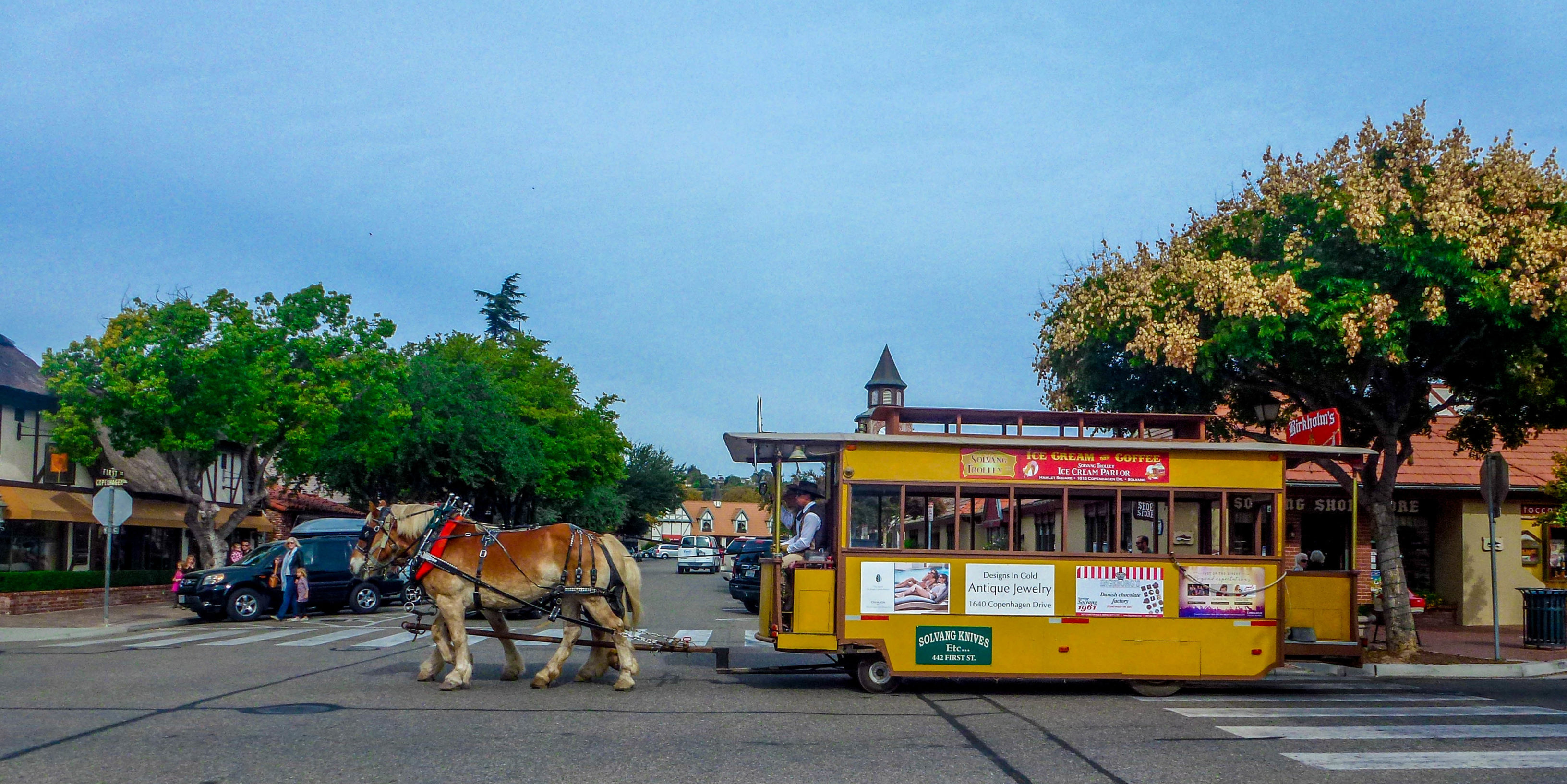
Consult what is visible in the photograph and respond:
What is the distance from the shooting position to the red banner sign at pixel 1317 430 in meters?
14.5

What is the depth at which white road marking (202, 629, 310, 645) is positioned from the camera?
18.0m

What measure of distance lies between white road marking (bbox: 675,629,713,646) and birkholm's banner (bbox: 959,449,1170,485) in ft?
23.0

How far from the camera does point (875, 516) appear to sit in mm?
12641

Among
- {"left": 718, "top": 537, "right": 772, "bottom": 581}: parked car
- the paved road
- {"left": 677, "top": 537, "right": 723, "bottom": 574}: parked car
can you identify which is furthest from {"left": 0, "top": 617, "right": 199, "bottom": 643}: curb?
{"left": 677, "top": 537, "right": 723, "bottom": 574}: parked car

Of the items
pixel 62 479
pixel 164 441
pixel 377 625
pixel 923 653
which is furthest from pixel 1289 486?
pixel 62 479

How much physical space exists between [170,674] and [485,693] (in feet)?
12.8

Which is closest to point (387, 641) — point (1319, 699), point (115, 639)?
point (115, 639)

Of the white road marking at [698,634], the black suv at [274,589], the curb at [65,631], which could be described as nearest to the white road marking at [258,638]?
the black suv at [274,589]

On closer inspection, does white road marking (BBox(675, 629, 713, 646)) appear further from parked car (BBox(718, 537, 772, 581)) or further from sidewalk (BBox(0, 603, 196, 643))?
sidewalk (BBox(0, 603, 196, 643))

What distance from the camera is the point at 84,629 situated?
69.8 ft

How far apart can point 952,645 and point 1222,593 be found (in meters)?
2.90

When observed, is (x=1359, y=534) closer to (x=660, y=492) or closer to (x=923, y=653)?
(x=923, y=653)

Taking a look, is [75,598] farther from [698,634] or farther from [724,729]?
[724,729]

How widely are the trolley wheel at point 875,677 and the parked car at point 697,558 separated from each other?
5101 centimetres
